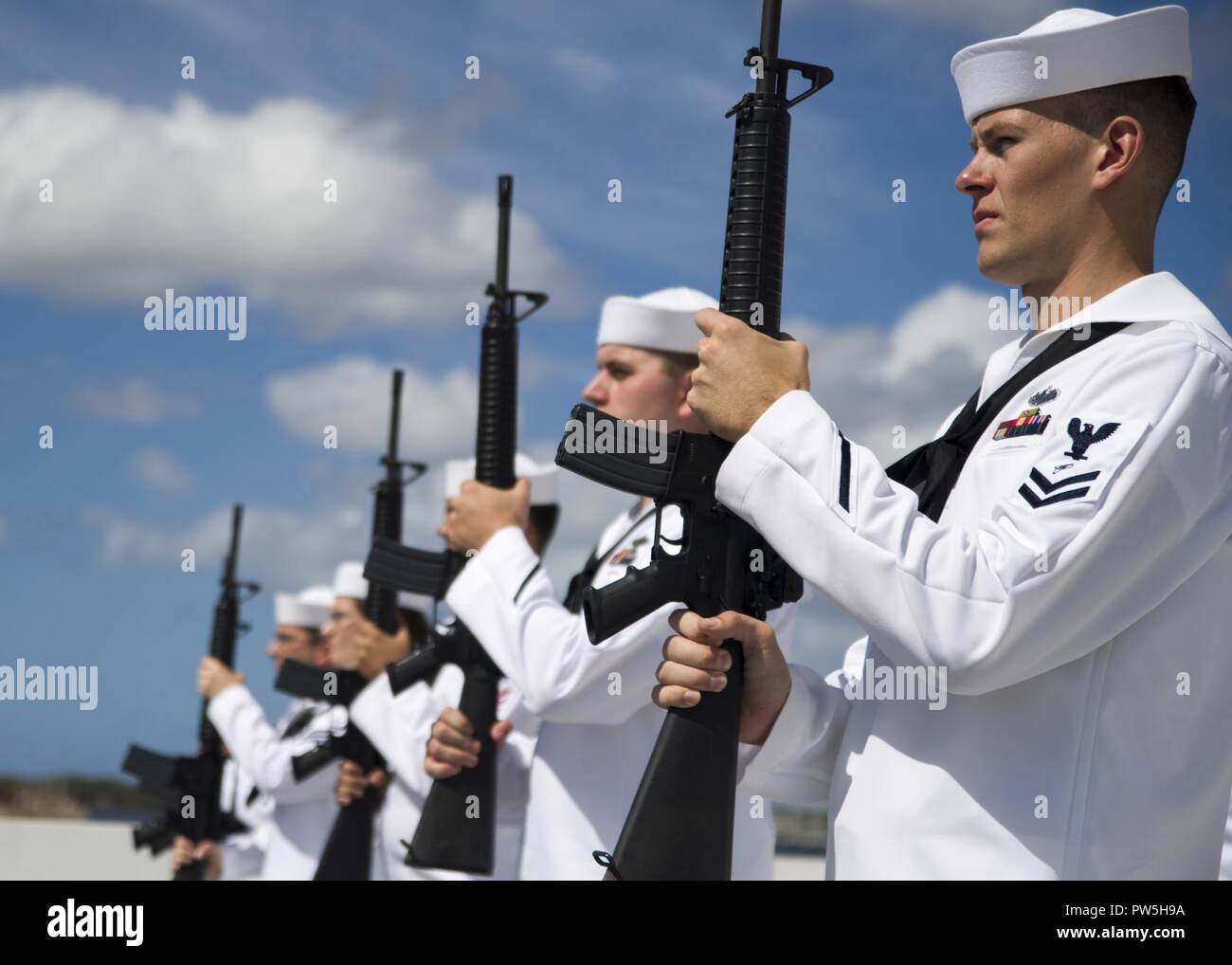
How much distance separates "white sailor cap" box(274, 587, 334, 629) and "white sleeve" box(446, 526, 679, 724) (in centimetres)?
802

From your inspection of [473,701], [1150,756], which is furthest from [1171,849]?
[473,701]

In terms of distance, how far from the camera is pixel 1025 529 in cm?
232

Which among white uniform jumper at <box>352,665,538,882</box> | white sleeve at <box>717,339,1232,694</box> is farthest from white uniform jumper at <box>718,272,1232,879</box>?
white uniform jumper at <box>352,665,538,882</box>

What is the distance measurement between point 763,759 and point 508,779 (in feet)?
10.3

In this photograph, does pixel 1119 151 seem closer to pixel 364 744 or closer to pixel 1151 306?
pixel 1151 306

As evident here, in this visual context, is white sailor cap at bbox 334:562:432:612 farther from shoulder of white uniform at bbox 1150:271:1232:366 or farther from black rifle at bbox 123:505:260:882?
shoulder of white uniform at bbox 1150:271:1232:366

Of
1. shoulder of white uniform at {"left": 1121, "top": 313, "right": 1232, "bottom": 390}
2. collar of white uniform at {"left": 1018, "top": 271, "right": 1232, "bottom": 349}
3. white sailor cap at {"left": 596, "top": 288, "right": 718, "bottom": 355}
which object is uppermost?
white sailor cap at {"left": 596, "top": 288, "right": 718, "bottom": 355}

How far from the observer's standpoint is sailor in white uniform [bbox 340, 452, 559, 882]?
6148 millimetres

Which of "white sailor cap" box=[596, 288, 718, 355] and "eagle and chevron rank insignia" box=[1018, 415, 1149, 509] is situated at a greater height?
"white sailor cap" box=[596, 288, 718, 355]

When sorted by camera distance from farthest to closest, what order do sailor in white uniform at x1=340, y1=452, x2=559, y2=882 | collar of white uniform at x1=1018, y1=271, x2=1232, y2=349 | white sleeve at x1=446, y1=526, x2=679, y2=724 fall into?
sailor in white uniform at x1=340, y1=452, x2=559, y2=882 < white sleeve at x1=446, y1=526, x2=679, y2=724 < collar of white uniform at x1=1018, y1=271, x2=1232, y2=349

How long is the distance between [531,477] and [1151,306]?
5.57 meters

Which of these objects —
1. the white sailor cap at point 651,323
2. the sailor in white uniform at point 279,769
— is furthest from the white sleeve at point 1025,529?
the sailor in white uniform at point 279,769

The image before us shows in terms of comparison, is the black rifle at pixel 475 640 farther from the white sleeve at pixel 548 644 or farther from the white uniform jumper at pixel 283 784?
the white uniform jumper at pixel 283 784

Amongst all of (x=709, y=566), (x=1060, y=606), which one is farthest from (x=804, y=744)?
(x=1060, y=606)
